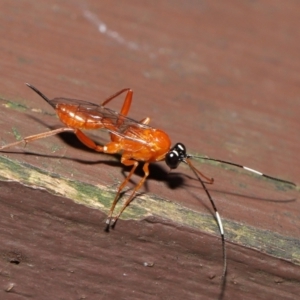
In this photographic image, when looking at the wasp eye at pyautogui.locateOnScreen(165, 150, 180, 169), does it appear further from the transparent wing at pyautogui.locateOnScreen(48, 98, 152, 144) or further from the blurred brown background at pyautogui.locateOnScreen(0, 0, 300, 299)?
the transparent wing at pyautogui.locateOnScreen(48, 98, 152, 144)

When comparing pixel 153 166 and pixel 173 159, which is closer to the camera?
pixel 173 159

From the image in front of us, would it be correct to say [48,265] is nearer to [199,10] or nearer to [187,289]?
[187,289]

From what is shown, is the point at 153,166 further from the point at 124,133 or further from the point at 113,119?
the point at 113,119

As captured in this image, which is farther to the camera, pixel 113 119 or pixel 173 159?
pixel 113 119

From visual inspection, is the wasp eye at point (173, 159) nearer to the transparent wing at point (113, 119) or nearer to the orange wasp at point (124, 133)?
the orange wasp at point (124, 133)

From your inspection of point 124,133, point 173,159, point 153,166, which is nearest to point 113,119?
point 124,133

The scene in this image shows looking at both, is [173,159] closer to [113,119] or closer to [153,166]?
[153,166]

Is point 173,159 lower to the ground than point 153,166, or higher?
higher
